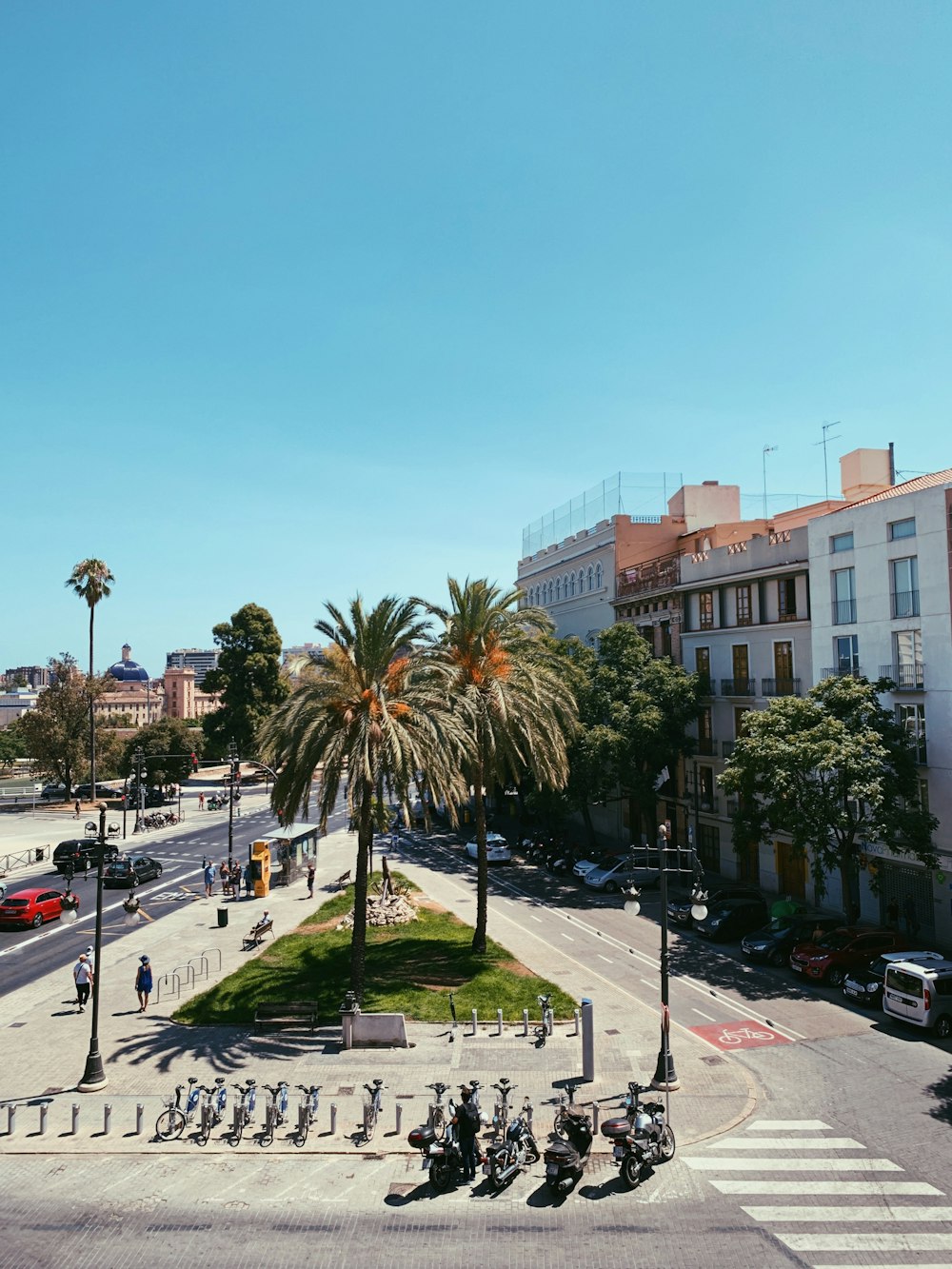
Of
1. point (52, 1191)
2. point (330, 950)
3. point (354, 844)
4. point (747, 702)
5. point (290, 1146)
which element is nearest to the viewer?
point (52, 1191)

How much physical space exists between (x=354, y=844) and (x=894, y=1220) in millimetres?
48828

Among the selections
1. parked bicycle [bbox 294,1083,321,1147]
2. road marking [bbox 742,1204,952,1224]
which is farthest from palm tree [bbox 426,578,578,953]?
road marking [bbox 742,1204,952,1224]

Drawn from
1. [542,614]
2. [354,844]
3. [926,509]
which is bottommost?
[354,844]

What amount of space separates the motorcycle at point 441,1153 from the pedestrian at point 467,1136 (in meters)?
0.09

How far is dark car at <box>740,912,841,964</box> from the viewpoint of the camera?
3008 cm

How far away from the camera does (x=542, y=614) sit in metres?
33.3

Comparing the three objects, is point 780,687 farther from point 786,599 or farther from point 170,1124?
point 170,1124

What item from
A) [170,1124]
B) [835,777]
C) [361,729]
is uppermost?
[361,729]

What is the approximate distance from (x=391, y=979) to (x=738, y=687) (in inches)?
991

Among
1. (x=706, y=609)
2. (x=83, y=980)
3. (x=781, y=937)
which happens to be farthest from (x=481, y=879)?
(x=706, y=609)

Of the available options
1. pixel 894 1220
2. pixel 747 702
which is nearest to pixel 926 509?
pixel 747 702

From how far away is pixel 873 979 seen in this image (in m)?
25.7

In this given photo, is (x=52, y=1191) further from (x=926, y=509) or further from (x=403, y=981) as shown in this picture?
(x=926, y=509)

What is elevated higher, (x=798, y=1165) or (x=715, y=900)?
(x=715, y=900)
